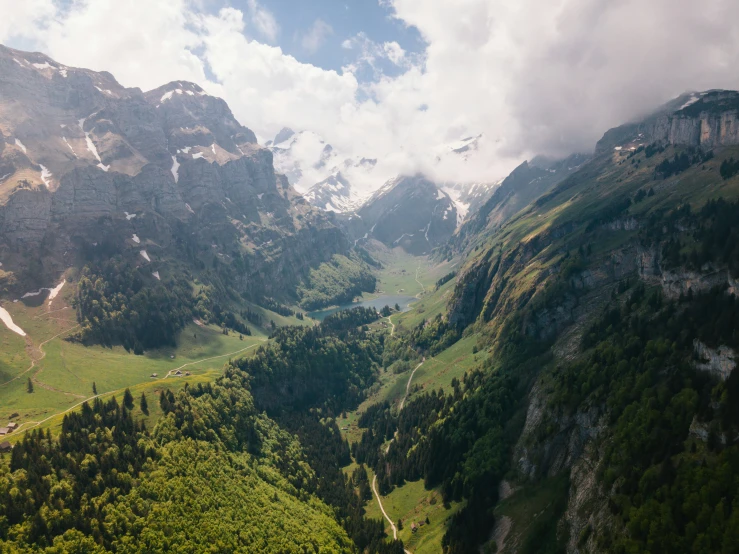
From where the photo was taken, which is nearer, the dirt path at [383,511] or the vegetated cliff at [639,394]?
the vegetated cliff at [639,394]

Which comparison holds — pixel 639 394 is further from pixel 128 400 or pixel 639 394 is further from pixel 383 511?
pixel 128 400

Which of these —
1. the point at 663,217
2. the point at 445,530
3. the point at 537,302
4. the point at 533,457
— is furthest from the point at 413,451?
the point at 663,217

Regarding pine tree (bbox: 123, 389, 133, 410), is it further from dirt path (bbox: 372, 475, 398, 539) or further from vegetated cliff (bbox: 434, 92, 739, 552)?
vegetated cliff (bbox: 434, 92, 739, 552)

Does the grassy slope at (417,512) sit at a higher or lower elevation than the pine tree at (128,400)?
lower

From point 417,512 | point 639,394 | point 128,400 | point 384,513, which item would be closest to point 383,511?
point 384,513

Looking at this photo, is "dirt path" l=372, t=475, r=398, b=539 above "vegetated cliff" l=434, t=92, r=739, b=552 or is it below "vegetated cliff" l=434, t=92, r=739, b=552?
below

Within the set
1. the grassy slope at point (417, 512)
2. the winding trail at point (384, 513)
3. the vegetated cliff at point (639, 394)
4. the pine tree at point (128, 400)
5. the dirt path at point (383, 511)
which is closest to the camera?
the vegetated cliff at point (639, 394)

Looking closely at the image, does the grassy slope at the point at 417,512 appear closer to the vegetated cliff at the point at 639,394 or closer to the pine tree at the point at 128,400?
the vegetated cliff at the point at 639,394

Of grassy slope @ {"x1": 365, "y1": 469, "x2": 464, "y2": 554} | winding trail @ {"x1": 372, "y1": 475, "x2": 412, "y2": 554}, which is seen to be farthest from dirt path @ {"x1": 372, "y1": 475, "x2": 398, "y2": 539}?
grassy slope @ {"x1": 365, "y1": 469, "x2": 464, "y2": 554}

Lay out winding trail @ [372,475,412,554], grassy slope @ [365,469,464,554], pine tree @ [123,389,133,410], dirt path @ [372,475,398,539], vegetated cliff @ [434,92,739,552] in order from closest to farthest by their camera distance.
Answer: vegetated cliff @ [434,92,739,552]
grassy slope @ [365,469,464,554]
winding trail @ [372,475,412,554]
dirt path @ [372,475,398,539]
pine tree @ [123,389,133,410]

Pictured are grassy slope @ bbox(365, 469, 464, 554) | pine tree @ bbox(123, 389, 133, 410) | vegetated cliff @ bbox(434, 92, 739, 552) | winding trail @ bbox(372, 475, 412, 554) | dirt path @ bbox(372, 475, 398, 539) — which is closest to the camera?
vegetated cliff @ bbox(434, 92, 739, 552)

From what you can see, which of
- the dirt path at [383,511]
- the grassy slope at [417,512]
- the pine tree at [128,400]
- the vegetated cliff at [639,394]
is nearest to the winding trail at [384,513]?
the dirt path at [383,511]
